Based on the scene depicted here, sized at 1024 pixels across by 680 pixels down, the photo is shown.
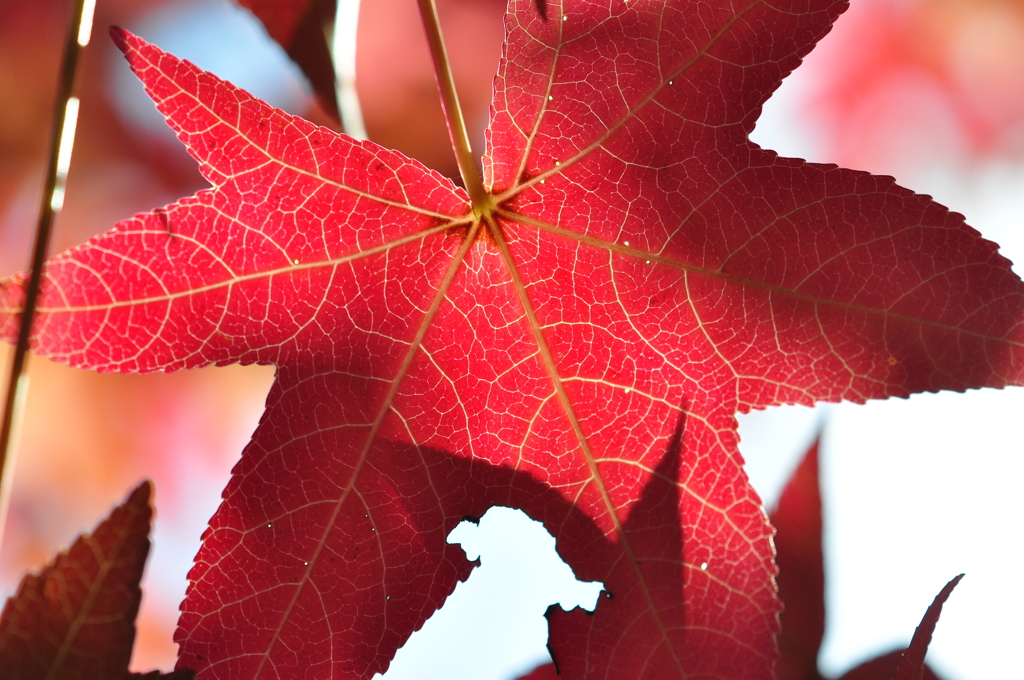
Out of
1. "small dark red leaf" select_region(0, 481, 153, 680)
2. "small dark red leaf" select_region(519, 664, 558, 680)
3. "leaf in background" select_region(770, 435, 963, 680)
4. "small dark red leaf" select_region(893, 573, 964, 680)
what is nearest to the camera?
"small dark red leaf" select_region(0, 481, 153, 680)

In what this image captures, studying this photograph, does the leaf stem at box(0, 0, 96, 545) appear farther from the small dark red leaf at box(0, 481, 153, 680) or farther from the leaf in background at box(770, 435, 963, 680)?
the leaf in background at box(770, 435, 963, 680)

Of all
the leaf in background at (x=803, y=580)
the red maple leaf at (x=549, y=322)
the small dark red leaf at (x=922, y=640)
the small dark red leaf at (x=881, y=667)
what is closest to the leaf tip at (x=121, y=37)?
the red maple leaf at (x=549, y=322)

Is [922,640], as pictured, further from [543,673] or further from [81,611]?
[81,611]

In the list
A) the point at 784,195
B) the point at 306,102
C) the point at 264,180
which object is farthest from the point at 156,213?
the point at 306,102

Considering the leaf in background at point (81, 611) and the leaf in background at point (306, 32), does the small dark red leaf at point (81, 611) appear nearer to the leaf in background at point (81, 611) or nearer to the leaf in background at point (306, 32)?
the leaf in background at point (81, 611)

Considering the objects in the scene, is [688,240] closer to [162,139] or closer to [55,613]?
[55,613]

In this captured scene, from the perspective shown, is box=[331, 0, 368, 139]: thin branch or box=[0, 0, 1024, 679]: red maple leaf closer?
box=[0, 0, 1024, 679]: red maple leaf

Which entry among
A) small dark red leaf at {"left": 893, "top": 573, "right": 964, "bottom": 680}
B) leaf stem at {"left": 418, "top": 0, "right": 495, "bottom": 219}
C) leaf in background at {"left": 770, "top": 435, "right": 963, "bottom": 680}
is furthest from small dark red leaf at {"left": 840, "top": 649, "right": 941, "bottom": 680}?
leaf stem at {"left": 418, "top": 0, "right": 495, "bottom": 219}
